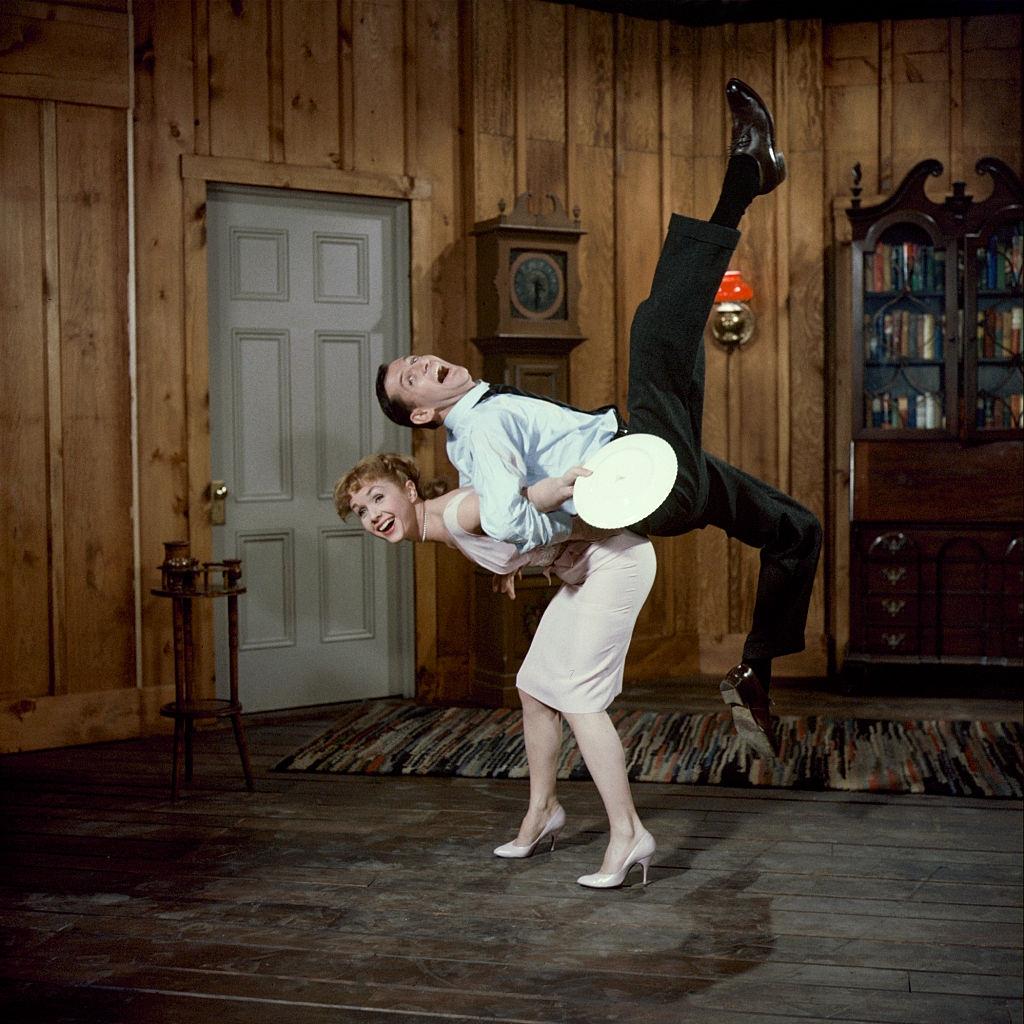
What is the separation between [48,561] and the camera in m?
5.10

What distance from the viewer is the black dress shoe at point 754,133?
2.07m

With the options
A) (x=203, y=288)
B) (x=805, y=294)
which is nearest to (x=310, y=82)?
(x=203, y=288)

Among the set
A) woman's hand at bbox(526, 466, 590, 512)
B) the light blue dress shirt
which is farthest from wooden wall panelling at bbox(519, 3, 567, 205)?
woman's hand at bbox(526, 466, 590, 512)

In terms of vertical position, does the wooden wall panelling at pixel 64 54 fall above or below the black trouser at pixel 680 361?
above

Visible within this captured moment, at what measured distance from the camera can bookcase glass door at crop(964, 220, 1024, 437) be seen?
5.87 meters

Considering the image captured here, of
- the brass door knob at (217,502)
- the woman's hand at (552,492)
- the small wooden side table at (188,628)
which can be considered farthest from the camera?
the brass door knob at (217,502)

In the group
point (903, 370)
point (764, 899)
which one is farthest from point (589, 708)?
point (903, 370)

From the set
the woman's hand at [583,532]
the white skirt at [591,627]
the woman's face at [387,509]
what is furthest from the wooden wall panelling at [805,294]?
the woman's face at [387,509]

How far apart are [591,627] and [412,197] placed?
3116mm

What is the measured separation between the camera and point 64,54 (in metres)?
5.01

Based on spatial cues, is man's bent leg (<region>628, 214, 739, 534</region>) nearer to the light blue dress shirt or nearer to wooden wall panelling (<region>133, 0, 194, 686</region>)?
the light blue dress shirt

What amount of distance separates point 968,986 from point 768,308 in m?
4.06

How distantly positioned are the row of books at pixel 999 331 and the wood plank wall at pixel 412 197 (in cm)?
73

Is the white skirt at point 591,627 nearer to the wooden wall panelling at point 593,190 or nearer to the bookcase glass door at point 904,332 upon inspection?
the wooden wall panelling at point 593,190
